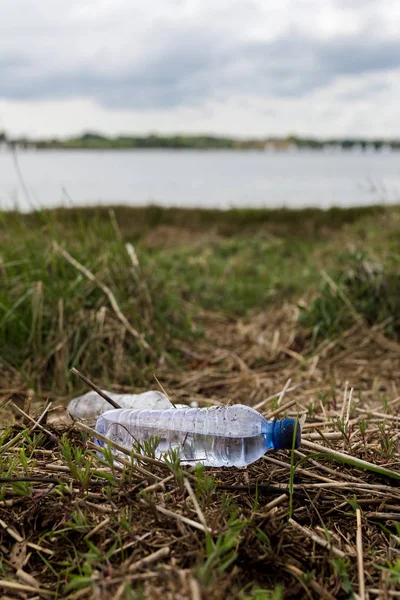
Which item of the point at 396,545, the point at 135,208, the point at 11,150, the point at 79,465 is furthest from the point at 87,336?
the point at 135,208

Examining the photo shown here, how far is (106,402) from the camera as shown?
2.79 meters

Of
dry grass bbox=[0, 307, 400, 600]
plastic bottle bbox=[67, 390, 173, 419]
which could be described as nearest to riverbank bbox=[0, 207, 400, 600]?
dry grass bbox=[0, 307, 400, 600]

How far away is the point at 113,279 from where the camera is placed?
4.07 m

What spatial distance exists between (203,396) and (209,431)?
5.60 ft

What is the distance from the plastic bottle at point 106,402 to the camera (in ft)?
7.97

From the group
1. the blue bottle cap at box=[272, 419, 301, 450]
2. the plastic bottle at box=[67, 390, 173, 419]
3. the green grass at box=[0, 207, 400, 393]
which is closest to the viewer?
the blue bottle cap at box=[272, 419, 301, 450]

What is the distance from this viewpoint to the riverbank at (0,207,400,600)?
49.1 inches

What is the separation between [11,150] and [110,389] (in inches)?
67.5

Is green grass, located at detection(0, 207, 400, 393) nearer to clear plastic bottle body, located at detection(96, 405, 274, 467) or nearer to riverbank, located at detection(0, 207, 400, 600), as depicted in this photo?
riverbank, located at detection(0, 207, 400, 600)

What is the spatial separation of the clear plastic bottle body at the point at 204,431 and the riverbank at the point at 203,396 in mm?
76

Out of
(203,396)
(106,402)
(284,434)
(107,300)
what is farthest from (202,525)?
(107,300)

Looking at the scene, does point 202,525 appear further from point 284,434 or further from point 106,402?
point 106,402

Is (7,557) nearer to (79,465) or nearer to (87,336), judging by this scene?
(79,465)

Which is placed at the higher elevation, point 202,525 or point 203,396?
point 202,525
